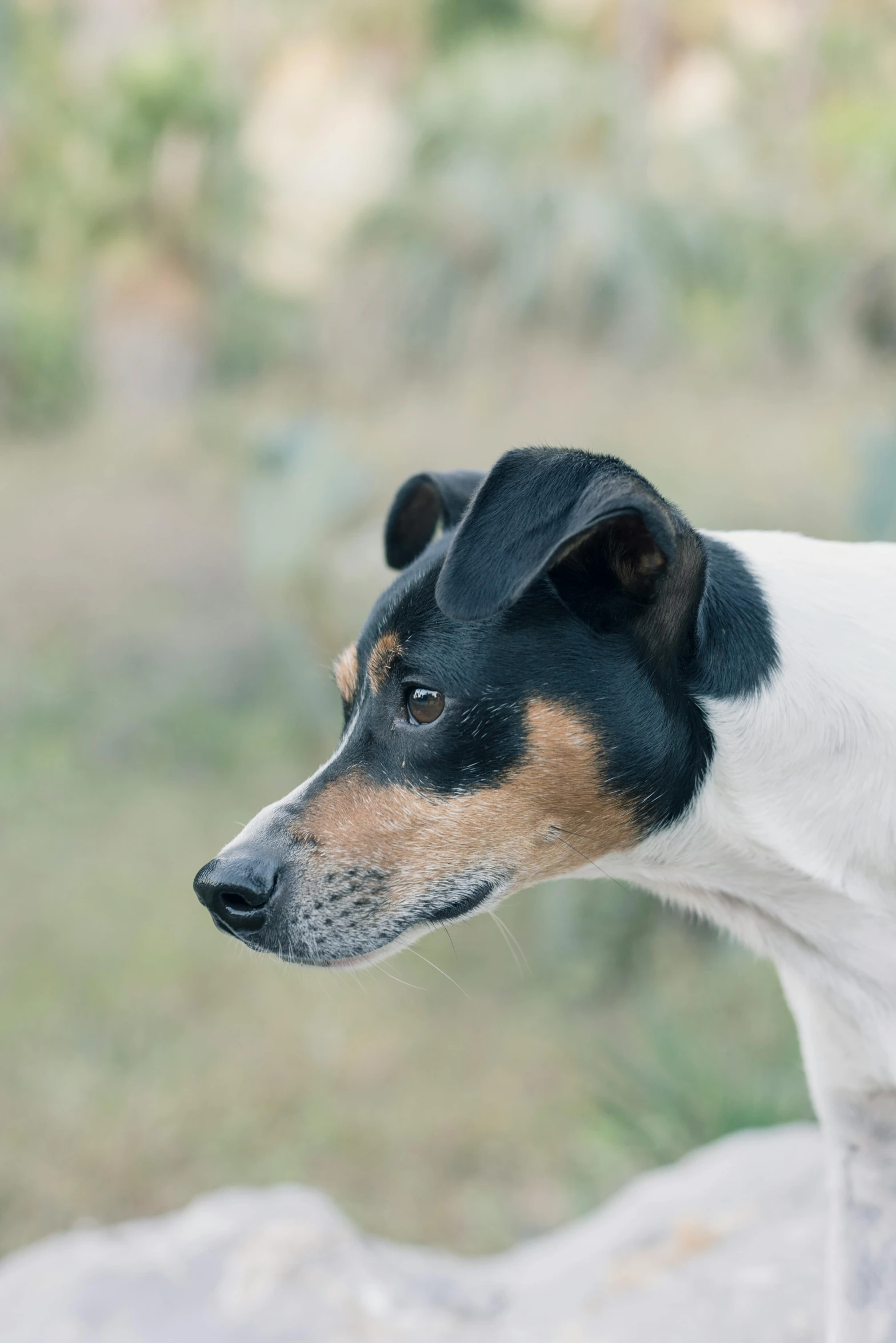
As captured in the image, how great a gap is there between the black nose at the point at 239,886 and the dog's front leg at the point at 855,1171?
34.0 inches

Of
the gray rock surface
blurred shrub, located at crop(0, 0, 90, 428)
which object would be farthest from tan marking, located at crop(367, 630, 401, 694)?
blurred shrub, located at crop(0, 0, 90, 428)

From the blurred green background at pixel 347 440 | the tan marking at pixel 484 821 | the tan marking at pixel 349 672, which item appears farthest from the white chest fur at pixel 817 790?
the blurred green background at pixel 347 440

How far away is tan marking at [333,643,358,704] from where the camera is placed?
6.47ft

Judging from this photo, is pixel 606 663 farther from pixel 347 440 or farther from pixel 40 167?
pixel 40 167

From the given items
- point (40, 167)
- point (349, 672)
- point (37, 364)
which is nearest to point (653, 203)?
point (37, 364)

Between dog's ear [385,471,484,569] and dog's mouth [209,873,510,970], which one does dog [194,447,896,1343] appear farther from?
dog's ear [385,471,484,569]

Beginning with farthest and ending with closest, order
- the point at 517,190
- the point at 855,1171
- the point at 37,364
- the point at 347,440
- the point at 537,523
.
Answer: the point at 37,364 < the point at 517,190 < the point at 347,440 < the point at 855,1171 < the point at 537,523

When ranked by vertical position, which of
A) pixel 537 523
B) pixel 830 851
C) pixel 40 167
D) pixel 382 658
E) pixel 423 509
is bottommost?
pixel 830 851

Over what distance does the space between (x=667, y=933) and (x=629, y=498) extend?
4.78 meters

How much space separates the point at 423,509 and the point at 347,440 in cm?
784

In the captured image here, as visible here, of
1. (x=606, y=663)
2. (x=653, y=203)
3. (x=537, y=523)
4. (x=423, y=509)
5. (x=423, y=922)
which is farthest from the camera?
(x=653, y=203)

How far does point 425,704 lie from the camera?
72.8 inches

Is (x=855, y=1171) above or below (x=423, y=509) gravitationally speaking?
below

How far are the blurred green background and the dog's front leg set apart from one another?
1342 mm
